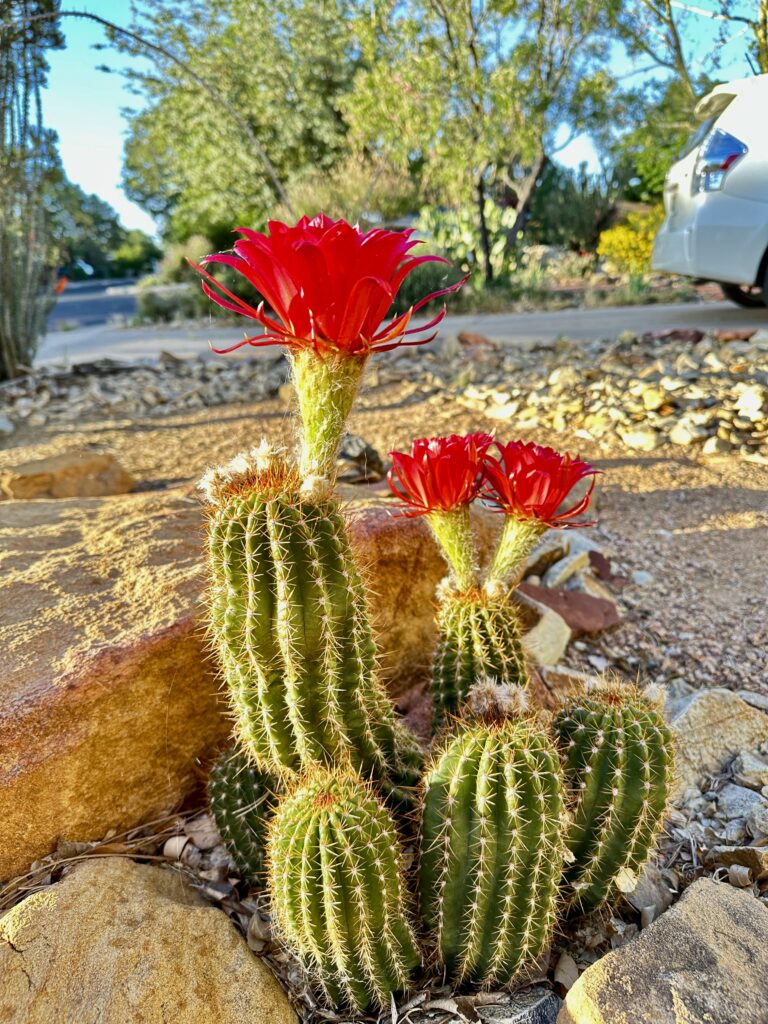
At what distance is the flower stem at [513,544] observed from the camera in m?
1.66

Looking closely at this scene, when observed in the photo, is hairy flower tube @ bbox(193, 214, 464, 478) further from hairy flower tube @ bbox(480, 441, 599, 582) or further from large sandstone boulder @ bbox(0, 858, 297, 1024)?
large sandstone boulder @ bbox(0, 858, 297, 1024)

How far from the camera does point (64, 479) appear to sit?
4.11m

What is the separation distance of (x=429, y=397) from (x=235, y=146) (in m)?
13.7

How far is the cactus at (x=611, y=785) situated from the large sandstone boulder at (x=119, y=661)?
0.45 metres

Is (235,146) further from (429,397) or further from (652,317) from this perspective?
(429,397)

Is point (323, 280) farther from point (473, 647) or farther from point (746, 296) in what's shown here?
point (746, 296)

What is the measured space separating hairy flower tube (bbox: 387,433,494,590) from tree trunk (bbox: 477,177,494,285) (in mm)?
12636

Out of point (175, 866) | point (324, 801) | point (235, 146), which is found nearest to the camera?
→ point (324, 801)

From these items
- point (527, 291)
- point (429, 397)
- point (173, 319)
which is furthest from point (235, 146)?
point (429, 397)

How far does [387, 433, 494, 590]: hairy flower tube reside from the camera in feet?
5.16

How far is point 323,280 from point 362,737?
0.93 meters

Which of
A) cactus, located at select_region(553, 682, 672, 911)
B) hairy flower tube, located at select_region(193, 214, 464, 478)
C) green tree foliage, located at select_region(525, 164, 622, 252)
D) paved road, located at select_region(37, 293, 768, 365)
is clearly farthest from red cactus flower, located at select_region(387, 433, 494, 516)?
green tree foliage, located at select_region(525, 164, 622, 252)

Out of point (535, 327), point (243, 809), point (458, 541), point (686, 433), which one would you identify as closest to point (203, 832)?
point (243, 809)

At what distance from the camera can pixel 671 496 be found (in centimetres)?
419
